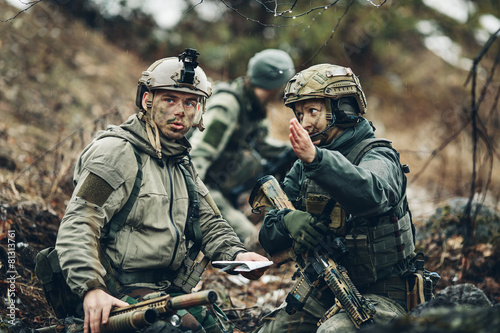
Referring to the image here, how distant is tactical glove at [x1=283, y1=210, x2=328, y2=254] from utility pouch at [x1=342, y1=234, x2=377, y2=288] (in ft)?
0.76

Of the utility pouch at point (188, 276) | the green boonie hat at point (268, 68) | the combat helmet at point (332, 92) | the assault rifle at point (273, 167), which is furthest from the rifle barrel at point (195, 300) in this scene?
the green boonie hat at point (268, 68)

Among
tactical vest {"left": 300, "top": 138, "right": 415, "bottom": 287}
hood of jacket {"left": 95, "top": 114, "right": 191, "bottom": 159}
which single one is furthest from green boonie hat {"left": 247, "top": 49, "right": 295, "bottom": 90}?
tactical vest {"left": 300, "top": 138, "right": 415, "bottom": 287}

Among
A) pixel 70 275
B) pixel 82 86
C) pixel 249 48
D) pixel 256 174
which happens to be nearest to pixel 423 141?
pixel 249 48

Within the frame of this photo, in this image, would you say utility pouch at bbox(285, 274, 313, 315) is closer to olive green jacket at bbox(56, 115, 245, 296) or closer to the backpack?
olive green jacket at bbox(56, 115, 245, 296)

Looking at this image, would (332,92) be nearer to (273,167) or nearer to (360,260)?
(360,260)

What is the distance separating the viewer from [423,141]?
12.9m

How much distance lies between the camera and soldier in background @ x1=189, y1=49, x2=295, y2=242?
6879 mm

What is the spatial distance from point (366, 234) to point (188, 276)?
1378 mm

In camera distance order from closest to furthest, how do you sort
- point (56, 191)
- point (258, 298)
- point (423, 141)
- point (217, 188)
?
point (258, 298) → point (56, 191) → point (217, 188) → point (423, 141)

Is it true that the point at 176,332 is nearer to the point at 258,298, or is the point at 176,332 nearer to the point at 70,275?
the point at 70,275

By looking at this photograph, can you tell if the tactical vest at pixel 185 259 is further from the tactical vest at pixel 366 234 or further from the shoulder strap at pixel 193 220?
the tactical vest at pixel 366 234

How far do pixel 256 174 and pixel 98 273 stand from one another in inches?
184

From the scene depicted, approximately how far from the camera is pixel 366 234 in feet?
12.0

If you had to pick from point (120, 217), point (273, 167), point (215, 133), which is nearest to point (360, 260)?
point (120, 217)
